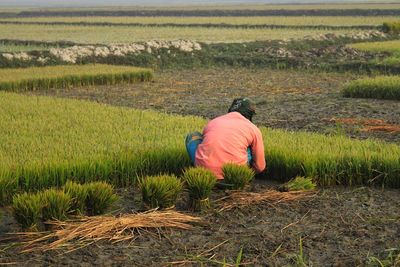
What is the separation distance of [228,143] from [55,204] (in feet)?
5.17

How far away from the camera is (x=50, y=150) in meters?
7.05

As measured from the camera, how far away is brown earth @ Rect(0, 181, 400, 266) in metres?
4.76

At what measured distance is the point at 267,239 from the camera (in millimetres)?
5145

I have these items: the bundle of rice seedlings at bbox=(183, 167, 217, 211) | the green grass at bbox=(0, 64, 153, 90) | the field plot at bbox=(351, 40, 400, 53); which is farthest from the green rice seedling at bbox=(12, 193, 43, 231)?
the field plot at bbox=(351, 40, 400, 53)

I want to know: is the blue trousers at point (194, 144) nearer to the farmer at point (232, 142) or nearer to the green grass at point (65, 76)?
the farmer at point (232, 142)

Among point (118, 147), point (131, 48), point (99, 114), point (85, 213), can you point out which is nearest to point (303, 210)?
point (85, 213)

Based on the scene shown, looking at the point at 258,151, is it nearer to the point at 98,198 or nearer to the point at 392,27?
the point at 98,198

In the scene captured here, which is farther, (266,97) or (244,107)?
(266,97)

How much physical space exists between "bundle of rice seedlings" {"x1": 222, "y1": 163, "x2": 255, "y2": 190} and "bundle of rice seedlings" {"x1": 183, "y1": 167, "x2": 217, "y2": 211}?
0.93 feet

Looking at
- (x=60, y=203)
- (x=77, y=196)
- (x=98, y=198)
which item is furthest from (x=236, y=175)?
(x=60, y=203)

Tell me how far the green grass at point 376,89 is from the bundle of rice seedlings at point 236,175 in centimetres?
693

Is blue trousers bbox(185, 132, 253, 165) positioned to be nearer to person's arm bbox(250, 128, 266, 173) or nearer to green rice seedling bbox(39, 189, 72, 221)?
person's arm bbox(250, 128, 266, 173)

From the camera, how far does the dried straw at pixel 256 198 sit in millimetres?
5918

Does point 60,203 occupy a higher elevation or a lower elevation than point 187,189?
higher
